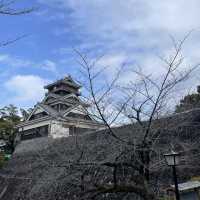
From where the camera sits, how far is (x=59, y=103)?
26609 millimetres

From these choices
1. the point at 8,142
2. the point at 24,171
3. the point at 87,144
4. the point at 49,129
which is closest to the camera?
the point at 87,144

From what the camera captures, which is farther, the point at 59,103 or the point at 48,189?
the point at 59,103

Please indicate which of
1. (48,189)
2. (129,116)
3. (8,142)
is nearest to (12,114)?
(8,142)

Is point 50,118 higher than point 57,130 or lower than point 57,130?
higher

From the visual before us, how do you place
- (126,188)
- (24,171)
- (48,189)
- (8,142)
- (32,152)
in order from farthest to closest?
(8,142) → (32,152) → (24,171) → (48,189) → (126,188)

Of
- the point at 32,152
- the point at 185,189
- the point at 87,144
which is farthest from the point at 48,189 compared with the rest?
the point at 32,152

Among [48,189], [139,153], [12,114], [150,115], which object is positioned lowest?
[48,189]

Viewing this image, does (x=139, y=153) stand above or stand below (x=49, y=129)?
below

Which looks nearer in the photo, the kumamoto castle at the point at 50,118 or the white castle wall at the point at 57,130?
the white castle wall at the point at 57,130

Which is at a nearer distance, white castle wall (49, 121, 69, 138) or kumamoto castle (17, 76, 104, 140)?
white castle wall (49, 121, 69, 138)

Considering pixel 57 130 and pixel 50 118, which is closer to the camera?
pixel 57 130

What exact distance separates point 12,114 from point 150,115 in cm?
2225

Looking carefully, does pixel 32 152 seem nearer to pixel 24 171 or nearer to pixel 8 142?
pixel 24 171

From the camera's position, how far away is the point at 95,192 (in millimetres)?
5715
